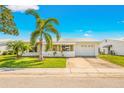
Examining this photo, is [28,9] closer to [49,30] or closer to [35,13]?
[35,13]

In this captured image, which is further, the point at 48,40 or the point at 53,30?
the point at 53,30

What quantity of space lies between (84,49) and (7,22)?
655 inches

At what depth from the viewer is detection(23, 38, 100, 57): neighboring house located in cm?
3253

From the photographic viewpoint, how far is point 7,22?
19.7 m

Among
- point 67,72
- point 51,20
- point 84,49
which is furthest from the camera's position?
point 84,49

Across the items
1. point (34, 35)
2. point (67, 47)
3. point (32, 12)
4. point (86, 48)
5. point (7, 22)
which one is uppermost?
point (32, 12)

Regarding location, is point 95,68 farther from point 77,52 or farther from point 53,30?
point 77,52

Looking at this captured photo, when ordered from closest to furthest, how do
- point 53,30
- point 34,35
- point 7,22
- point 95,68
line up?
1. point 95,68
2. point 7,22
3. point 34,35
4. point 53,30

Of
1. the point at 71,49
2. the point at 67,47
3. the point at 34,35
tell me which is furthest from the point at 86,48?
the point at 34,35

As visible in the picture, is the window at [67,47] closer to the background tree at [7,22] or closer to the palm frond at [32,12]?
the palm frond at [32,12]

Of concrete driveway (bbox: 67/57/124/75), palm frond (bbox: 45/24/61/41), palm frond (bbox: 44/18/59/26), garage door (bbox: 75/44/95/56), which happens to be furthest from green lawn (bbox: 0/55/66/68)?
garage door (bbox: 75/44/95/56)

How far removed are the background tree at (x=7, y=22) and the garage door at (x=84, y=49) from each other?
1524 centimetres

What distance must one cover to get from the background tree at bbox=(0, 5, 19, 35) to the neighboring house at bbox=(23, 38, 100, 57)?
12.8 metres

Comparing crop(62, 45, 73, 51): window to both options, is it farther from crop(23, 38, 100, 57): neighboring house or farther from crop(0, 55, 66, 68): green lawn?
crop(0, 55, 66, 68): green lawn
